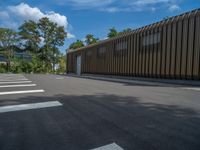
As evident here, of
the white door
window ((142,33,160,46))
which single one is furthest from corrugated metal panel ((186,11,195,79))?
the white door

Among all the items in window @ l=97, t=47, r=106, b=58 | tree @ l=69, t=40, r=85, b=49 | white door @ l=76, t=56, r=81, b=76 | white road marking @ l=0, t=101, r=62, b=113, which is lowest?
white road marking @ l=0, t=101, r=62, b=113

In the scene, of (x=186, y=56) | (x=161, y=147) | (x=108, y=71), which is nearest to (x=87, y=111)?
(x=161, y=147)

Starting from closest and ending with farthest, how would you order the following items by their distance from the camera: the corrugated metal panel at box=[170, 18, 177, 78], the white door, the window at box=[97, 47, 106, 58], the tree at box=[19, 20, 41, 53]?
the corrugated metal panel at box=[170, 18, 177, 78], the window at box=[97, 47, 106, 58], the white door, the tree at box=[19, 20, 41, 53]

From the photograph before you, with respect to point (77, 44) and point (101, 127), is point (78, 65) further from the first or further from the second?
point (101, 127)

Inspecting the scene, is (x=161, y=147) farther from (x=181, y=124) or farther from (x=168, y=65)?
(x=168, y=65)

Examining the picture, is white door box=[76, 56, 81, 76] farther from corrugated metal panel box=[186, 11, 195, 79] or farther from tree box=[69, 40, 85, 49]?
corrugated metal panel box=[186, 11, 195, 79]

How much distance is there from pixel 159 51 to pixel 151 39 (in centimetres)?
128

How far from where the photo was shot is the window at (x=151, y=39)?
45.9 ft

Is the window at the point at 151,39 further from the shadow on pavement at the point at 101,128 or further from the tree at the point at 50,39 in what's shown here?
the tree at the point at 50,39

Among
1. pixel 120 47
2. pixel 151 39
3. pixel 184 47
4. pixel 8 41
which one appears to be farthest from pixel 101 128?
pixel 8 41

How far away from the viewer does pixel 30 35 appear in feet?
132

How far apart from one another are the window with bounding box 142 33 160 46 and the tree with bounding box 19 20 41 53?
29.9m

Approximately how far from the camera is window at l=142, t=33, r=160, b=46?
1399 cm

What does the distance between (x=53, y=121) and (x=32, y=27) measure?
39.8 m
